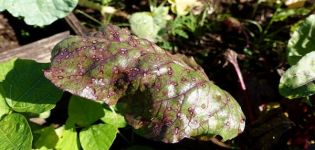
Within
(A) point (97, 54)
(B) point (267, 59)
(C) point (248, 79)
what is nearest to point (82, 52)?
(A) point (97, 54)

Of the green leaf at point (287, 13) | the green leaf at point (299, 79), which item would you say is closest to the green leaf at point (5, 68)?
the green leaf at point (299, 79)

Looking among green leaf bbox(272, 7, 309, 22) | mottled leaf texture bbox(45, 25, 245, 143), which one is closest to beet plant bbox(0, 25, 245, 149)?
mottled leaf texture bbox(45, 25, 245, 143)

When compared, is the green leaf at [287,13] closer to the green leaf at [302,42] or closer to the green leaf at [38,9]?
the green leaf at [302,42]

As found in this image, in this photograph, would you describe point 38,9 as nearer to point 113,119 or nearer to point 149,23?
point 113,119

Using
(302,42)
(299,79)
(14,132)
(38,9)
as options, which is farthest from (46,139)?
(302,42)

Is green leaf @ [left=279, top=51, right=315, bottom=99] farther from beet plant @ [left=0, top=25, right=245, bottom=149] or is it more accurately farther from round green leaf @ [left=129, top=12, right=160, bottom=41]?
round green leaf @ [left=129, top=12, right=160, bottom=41]

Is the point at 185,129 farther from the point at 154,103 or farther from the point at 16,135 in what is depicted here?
the point at 16,135
